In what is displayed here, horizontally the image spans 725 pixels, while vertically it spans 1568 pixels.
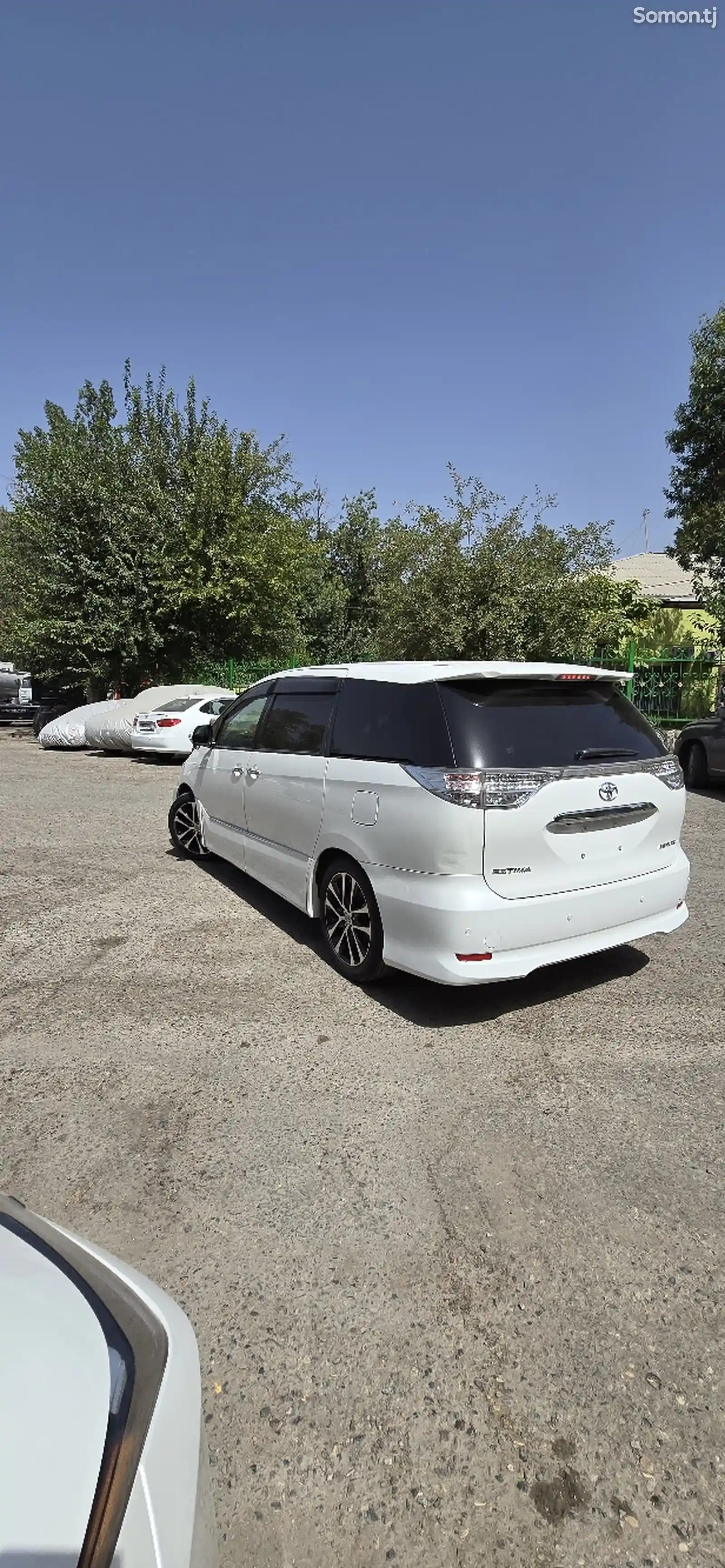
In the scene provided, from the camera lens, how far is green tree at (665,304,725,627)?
16.7 meters

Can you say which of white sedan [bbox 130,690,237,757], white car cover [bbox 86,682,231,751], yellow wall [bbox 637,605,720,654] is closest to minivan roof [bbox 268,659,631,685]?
white sedan [bbox 130,690,237,757]

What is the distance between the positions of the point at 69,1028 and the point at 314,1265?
1970 millimetres

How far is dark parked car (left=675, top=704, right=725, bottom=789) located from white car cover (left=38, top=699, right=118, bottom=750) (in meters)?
12.4

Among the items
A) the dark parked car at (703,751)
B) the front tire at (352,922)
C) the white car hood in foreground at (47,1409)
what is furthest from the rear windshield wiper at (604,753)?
the dark parked car at (703,751)

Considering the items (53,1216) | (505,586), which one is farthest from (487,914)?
(505,586)

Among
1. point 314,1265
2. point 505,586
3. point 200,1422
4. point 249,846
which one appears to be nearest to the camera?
point 200,1422

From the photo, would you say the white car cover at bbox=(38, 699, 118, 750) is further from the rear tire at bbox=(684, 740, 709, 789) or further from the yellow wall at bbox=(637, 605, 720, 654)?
the yellow wall at bbox=(637, 605, 720, 654)

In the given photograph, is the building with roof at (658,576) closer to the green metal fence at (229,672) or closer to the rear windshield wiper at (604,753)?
the green metal fence at (229,672)

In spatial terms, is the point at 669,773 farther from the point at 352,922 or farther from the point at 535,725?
the point at 352,922

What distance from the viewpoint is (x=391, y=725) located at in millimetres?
3961

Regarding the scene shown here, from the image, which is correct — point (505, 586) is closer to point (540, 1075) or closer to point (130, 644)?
point (130, 644)

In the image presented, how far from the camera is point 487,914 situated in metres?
3.43

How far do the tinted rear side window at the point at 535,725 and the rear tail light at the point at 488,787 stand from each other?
51 millimetres

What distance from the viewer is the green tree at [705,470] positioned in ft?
54.9
